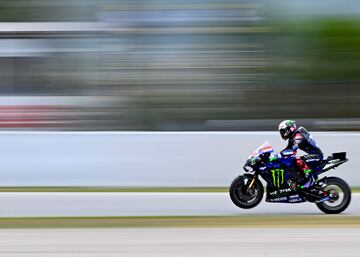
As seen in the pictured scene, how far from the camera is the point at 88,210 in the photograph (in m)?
11.9

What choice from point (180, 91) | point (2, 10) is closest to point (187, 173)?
point (180, 91)

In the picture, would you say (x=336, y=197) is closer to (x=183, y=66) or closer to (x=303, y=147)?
(x=303, y=147)

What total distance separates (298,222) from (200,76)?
331 inches

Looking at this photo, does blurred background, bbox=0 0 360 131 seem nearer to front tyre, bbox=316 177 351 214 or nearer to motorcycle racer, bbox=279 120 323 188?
motorcycle racer, bbox=279 120 323 188

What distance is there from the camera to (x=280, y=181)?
478 inches

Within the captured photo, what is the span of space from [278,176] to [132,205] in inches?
84.4

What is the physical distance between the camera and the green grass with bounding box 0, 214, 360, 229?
10156 mm

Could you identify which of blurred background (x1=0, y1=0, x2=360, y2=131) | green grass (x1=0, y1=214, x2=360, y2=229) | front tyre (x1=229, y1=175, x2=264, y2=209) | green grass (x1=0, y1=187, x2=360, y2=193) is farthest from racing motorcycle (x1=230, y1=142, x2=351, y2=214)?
blurred background (x1=0, y1=0, x2=360, y2=131)

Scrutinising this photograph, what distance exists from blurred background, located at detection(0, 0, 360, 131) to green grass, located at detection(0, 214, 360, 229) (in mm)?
5956

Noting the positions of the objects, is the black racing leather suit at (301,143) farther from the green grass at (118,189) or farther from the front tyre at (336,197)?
the green grass at (118,189)

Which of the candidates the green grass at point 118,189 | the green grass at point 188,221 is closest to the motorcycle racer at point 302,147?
the green grass at point 188,221

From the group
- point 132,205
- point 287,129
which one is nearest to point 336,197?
point 287,129
